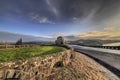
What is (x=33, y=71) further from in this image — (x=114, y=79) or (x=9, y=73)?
(x=114, y=79)

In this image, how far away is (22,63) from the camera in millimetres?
8242

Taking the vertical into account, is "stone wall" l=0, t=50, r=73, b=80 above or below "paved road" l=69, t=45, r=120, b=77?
above

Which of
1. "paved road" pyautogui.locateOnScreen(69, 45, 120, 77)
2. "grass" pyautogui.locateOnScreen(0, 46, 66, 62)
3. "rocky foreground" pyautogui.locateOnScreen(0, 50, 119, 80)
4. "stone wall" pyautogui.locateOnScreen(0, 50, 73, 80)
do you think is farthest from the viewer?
"paved road" pyautogui.locateOnScreen(69, 45, 120, 77)

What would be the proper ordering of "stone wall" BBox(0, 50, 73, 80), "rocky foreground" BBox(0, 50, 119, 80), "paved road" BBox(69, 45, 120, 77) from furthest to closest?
1. "paved road" BBox(69, 45, 120, 77)
2. "rocky foreground" BBox(0, 50, 119, 80)
3. "stone wall" BBox(0, 50, 73, 80)

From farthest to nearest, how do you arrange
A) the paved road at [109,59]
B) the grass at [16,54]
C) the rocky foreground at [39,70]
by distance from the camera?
1. the paved road at [109,59]
2. the grass at [16,54]
3. the rocky foreground at [39,70]

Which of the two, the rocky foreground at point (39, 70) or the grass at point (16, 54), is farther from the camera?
the grass at point (16, 54)

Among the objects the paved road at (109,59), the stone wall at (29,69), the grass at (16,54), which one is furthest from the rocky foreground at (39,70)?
the paved road at (109,59)

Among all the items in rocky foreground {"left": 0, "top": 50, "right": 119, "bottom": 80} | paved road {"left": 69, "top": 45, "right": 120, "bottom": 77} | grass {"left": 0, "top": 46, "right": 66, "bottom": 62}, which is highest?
grass {"left": 0, "top": 46, "right": 66, "bottom": 62}

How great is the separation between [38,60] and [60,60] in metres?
3.84

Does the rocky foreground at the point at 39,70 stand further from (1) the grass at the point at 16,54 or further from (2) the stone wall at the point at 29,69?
(1) the grass at the point at 16,54

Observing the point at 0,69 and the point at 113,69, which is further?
the point at 113,69

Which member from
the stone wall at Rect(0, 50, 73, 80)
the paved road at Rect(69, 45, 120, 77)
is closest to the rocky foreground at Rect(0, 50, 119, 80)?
the stone wall at Rect(0, 50, 73, 80)

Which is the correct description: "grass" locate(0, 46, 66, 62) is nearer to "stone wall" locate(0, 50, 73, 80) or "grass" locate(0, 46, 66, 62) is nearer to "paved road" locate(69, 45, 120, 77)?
"stone wall" locate(0, 50, 73, 80)

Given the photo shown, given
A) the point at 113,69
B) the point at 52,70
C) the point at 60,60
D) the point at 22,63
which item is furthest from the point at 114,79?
the point at 22,63
